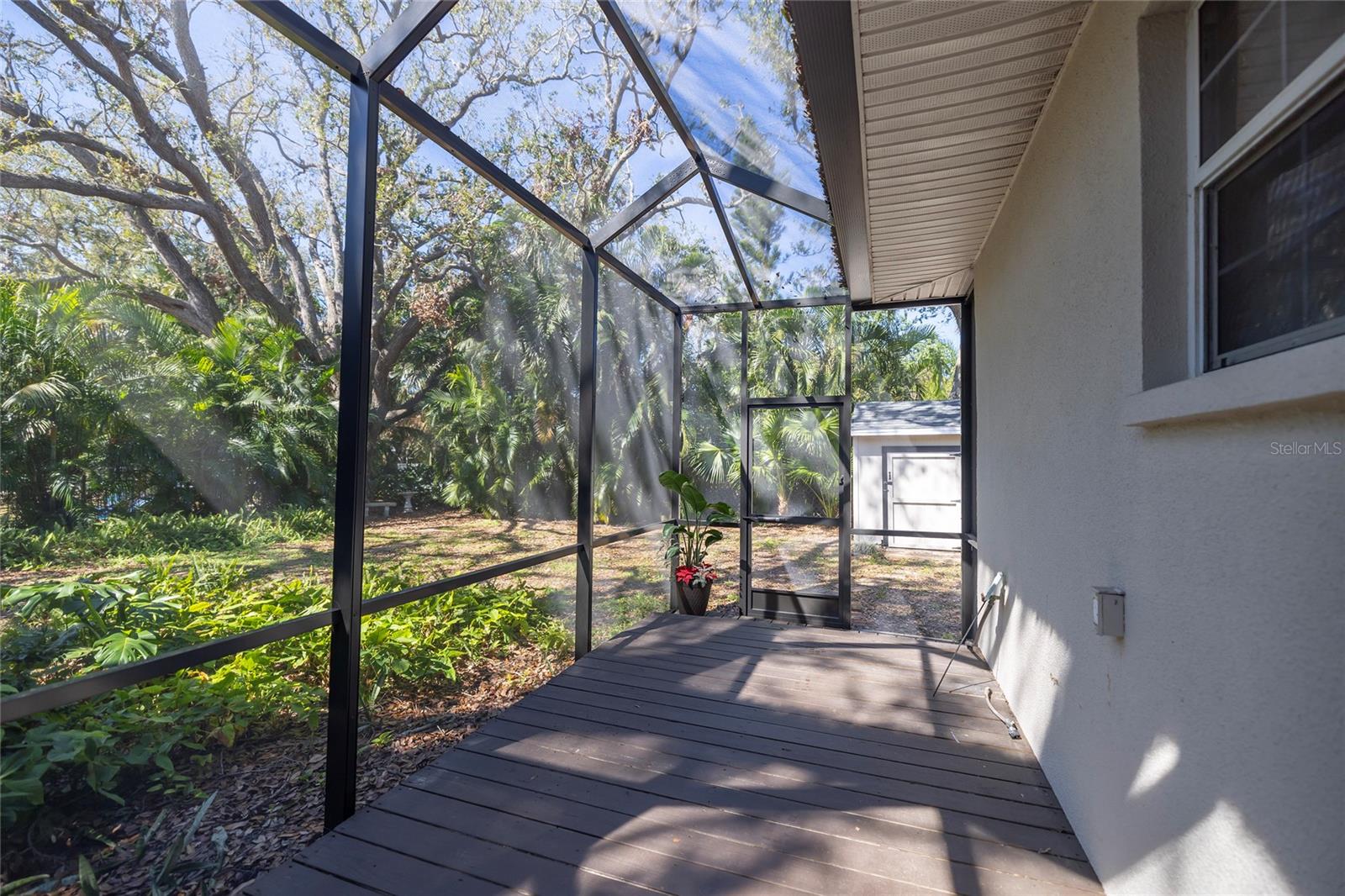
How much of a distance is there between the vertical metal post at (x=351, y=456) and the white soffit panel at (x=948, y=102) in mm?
1939

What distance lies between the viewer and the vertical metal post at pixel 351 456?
213 cm

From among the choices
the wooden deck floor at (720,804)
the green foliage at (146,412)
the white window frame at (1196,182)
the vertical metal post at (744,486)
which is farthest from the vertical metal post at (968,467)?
the green foliage at (146,412)

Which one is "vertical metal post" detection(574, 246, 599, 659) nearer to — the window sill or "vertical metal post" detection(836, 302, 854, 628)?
"vertical metal post" detection(836, 302, 854, 628)

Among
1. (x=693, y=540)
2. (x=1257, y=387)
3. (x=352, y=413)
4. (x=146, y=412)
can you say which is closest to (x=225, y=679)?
(x=352, y=413)

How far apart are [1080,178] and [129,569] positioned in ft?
22.6

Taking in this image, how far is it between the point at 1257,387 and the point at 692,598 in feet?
15.3

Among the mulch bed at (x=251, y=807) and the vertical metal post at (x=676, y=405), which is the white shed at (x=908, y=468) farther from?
the mulch bed at (x=251, y=807)

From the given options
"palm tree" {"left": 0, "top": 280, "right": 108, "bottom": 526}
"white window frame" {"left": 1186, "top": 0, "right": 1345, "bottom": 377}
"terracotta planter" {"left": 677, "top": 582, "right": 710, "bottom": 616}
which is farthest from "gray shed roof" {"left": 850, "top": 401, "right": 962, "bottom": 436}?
"palm tree" {"left": 0, "top": 280, "right": 108, "bottom": 526}

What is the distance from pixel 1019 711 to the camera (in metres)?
2.82

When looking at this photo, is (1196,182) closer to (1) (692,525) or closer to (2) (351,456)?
(2) (351,456)

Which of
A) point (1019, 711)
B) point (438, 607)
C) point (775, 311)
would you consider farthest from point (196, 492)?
point (1019, 711)

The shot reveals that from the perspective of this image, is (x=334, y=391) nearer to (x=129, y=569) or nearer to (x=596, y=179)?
(x=129, y=569)

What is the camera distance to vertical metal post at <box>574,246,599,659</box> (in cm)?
408

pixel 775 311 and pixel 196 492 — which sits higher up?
pixel 775 311
